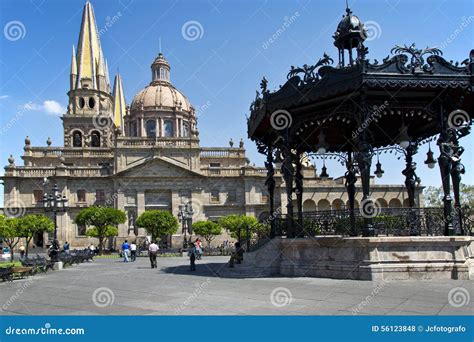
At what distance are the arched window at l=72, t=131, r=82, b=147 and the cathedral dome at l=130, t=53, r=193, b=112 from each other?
8.16 meters

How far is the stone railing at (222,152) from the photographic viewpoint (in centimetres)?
5759

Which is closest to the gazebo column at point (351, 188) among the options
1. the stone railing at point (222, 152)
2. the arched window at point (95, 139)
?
the stone railing at point (222, 152)

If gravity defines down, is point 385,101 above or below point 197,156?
below

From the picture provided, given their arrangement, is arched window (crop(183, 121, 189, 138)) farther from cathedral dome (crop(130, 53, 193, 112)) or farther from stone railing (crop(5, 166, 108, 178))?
stone railing (crop(5, 166, 108, 178))

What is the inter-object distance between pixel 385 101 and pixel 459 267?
4.44 metres

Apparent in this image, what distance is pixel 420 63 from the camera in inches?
424

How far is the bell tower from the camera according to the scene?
59.4 meters

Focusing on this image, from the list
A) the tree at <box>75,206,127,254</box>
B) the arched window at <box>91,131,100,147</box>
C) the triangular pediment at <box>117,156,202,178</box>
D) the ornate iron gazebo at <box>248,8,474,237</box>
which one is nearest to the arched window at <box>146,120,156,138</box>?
the arched window at <box>91,131,100,147</box>

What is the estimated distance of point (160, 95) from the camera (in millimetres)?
62312

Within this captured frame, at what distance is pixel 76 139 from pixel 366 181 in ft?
184

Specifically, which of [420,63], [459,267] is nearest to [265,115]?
[420,63]

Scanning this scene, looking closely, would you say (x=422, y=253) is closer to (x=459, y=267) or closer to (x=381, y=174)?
(x=459, y=267)

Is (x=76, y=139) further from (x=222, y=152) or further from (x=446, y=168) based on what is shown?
(x=446, y=168)

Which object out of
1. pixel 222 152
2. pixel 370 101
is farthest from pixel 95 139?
pixel 370 101
